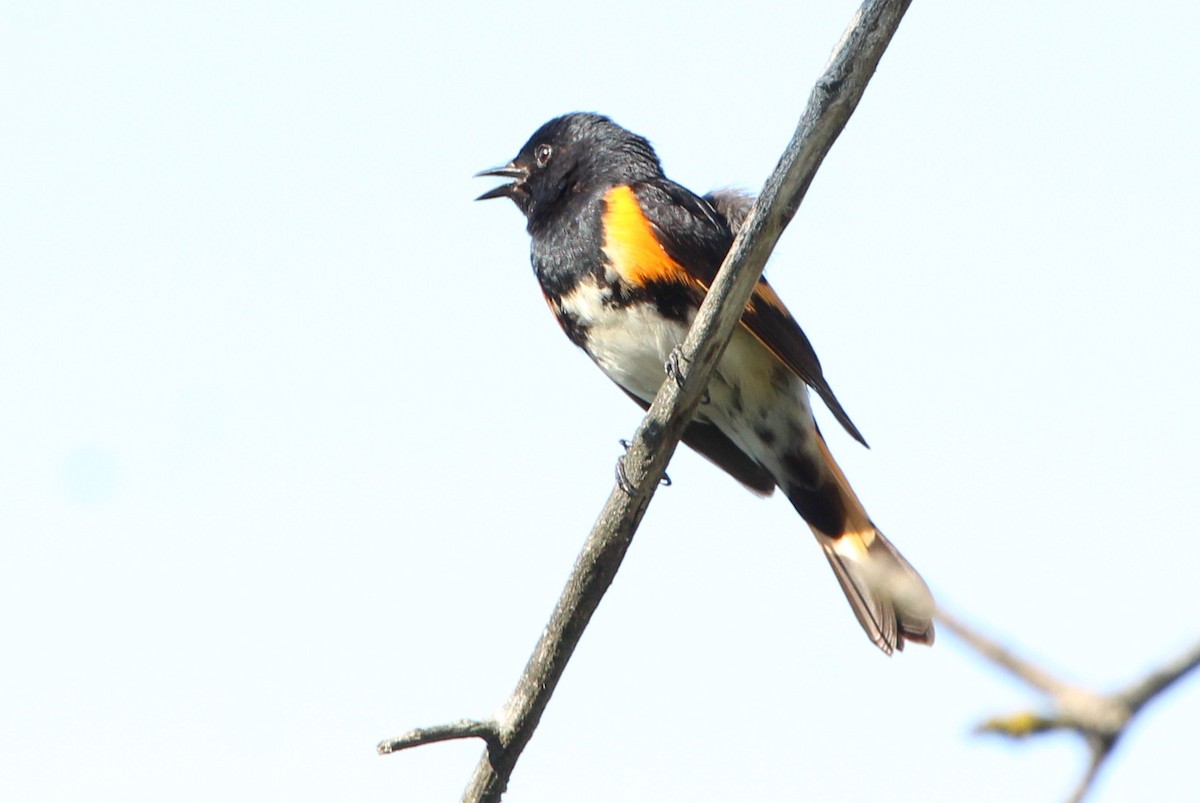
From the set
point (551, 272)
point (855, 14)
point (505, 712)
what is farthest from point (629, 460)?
point (551, 272)

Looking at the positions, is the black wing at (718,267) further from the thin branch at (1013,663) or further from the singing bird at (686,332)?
the thin branch at (1013,663)

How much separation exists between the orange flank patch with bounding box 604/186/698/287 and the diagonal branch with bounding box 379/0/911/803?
1257mm

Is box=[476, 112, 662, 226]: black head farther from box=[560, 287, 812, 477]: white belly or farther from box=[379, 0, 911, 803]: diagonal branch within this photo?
box=[379, 0, 911, 803]: diagonal branch

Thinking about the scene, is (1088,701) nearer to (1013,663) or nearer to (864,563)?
(1013,663)

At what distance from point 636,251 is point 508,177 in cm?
152

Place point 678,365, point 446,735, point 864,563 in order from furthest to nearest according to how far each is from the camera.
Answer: point 864,563, point 678,365, point 446,735

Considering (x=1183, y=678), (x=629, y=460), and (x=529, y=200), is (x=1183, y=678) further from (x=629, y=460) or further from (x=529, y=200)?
(x=529, y=200)

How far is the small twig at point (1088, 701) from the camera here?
0.83 meters

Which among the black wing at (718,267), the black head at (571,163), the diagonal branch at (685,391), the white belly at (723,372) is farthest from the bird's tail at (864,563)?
the diagonal branch at (685,391)

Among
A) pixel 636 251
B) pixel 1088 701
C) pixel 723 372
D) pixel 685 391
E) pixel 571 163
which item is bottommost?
pixel 1088 701

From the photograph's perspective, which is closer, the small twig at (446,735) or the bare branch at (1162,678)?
the bare branch at (1162,678)

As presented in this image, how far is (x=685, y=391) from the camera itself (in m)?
3.49

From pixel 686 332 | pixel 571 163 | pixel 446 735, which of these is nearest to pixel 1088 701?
pixel 446 735

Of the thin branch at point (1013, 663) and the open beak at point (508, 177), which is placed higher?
the open beak at point (508, 177)
